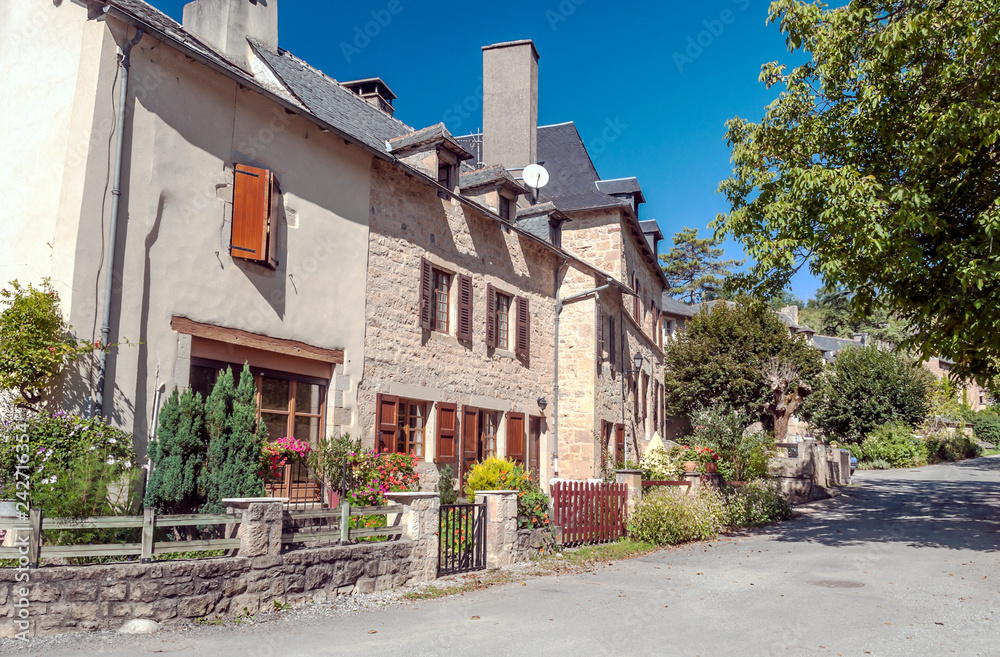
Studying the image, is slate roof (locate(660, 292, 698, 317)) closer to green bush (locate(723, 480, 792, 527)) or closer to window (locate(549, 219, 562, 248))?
window (locate(549, 219, 562, 248))

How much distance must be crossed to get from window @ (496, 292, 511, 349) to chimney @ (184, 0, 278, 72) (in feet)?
21.0

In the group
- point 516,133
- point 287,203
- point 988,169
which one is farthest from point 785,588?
point 516,133

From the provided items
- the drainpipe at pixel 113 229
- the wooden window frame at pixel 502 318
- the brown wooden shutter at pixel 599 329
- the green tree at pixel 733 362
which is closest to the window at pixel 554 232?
the brown wooden shutter at pixel 599 329

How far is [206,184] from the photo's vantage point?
966 centimetres

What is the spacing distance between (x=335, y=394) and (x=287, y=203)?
2827 mm

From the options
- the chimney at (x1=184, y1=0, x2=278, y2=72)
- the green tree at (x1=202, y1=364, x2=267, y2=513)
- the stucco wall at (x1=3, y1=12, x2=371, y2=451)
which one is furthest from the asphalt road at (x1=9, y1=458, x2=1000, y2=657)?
the chimney at (x1=184, y1=0, x2=278, y2=72)

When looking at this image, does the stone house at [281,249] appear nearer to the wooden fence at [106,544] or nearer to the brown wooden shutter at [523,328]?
the brown wooden shutter at [523,328]

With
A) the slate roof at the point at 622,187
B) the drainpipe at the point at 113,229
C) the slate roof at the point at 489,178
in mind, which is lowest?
the drainpipe at the point at 113,229

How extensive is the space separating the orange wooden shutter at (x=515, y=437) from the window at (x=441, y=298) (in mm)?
2740

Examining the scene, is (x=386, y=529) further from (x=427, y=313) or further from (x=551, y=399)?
(x=551, y=399)

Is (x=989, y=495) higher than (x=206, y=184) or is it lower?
lower

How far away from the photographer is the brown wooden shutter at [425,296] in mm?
13250

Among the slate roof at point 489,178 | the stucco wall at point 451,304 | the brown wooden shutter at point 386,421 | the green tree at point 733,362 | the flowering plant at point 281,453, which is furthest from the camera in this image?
the green tree at point 733,362

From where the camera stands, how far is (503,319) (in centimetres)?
1608
